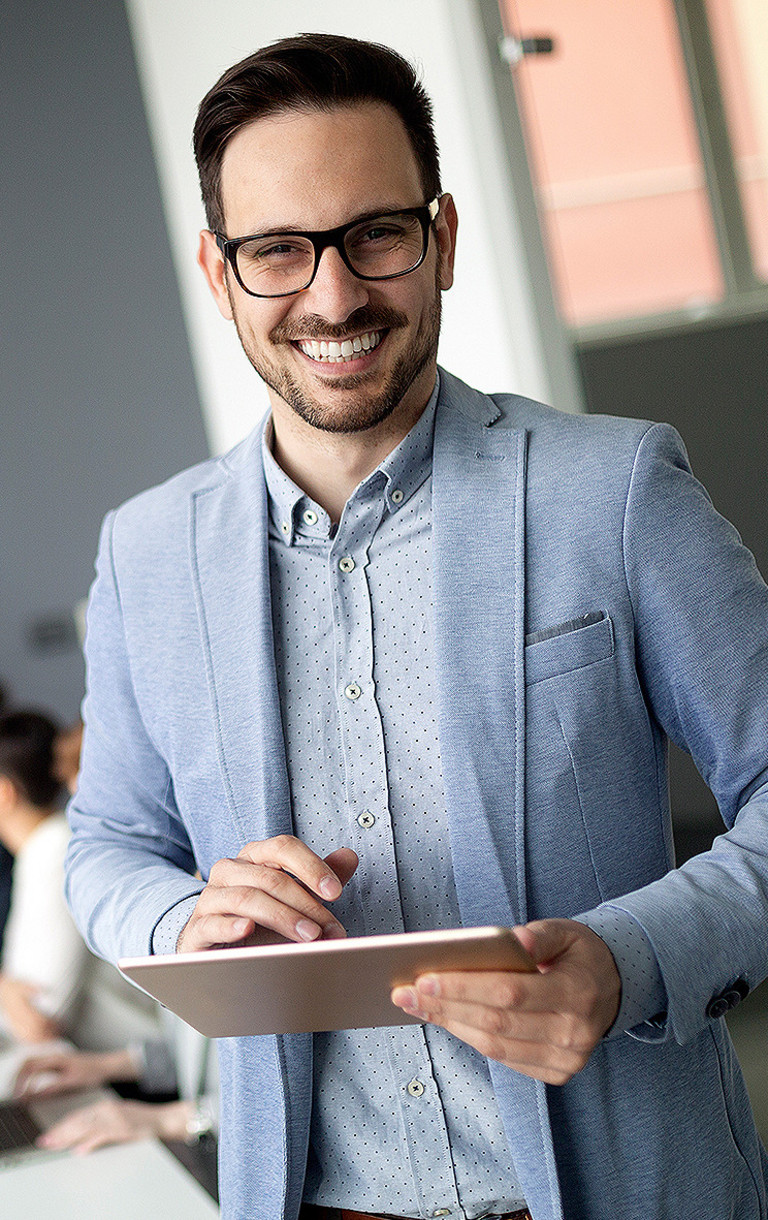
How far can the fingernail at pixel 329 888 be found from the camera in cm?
110

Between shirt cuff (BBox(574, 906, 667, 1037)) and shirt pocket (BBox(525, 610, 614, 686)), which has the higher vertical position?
shirt pocket (BBox(525, 610, 614, 686))

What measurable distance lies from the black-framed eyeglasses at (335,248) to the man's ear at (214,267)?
0.34 feet

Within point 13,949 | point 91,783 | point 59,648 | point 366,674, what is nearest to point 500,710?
point 366,674

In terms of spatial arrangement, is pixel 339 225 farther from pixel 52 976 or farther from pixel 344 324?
pixel 52 976

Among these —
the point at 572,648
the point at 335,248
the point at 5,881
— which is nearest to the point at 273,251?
the point at 335,248

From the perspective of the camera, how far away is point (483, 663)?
1288mm

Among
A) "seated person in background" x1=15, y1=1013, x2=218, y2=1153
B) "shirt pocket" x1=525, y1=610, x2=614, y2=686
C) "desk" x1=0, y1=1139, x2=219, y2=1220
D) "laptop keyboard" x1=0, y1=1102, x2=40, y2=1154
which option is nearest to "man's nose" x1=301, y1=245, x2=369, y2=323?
"shirt pocket" x1=525, y1=610, x2=614, y2=686

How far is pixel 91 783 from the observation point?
5.20 ft

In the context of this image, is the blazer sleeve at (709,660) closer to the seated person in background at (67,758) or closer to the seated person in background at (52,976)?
the seated person in background at (52,976)

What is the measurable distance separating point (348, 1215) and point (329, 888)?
0.48 m

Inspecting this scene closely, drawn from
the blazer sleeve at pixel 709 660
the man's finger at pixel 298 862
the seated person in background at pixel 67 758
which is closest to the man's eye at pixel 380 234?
the blazer sleeve at pixel 709 660

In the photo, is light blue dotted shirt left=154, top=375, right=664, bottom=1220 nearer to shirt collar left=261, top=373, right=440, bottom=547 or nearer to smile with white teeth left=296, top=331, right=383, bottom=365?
shirt collar left=261, top=373, right=440, bottom=547

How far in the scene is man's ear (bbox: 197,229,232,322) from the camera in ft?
4.93

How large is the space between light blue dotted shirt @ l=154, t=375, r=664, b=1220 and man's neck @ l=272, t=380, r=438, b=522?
0.03 metres
